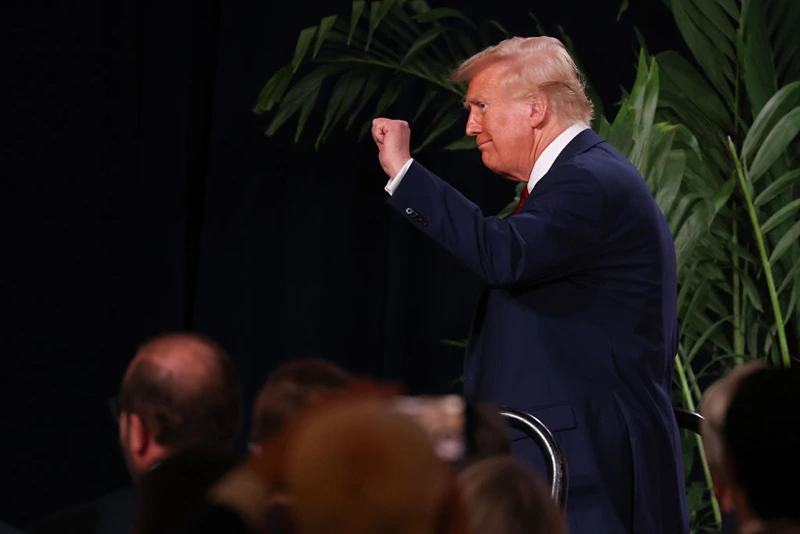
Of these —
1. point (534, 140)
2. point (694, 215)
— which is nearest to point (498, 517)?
point (534, 140)

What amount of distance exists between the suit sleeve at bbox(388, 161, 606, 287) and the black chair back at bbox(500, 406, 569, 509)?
0.30 meters

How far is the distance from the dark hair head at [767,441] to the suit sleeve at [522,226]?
0.78 metres

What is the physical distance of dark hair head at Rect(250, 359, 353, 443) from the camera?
107 cm

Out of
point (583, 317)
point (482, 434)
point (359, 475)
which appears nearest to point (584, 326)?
point (583, 317)

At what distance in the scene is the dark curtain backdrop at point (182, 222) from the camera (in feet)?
11.4

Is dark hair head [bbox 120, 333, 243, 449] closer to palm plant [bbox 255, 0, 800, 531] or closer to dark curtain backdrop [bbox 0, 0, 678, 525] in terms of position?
palm plant [bbox 255, 0, 800, 531]

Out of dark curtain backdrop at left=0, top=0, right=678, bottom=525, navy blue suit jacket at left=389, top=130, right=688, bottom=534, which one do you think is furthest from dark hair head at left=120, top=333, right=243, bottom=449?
dark curtain backdrop at left=0, top=0, right=678, bottom=525

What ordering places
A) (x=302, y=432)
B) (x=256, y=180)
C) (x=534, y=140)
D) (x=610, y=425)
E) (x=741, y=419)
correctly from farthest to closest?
(x=256, y=180)
(x=534, y=140)
(x=610, y=425)
(x=741, y=419)
(x=302, y=432)

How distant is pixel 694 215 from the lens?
277 centimetres

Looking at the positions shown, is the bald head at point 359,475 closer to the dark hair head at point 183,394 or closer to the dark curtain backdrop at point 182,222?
the dark hair head at point 183,394

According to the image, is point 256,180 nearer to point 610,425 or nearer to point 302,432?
point 610,425

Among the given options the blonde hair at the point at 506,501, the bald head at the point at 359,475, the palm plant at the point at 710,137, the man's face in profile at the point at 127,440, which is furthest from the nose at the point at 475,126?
the bald head at the point at 359,475

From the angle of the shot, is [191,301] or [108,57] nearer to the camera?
[108,57]

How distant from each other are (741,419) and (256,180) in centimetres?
284
